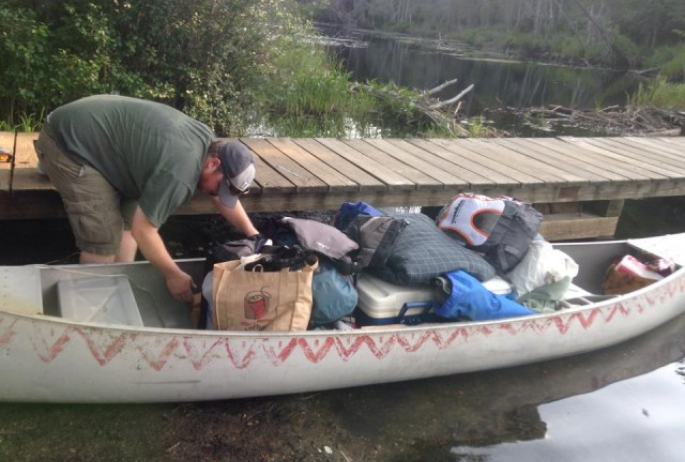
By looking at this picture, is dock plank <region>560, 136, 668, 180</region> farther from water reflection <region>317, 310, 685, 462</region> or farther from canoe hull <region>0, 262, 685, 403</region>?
canoe hull <region>0, 262, 685, 403</region>

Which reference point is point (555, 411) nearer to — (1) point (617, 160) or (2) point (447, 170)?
(2) point (447, 170)

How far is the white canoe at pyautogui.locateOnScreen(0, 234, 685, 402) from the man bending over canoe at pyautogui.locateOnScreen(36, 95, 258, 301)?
14.5 inches

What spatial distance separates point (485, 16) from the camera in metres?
48.1

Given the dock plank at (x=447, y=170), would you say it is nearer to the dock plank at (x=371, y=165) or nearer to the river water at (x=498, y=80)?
the dock plank at (x=371, y=165)

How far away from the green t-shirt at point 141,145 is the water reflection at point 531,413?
161 centimetres

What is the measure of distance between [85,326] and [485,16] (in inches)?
1943

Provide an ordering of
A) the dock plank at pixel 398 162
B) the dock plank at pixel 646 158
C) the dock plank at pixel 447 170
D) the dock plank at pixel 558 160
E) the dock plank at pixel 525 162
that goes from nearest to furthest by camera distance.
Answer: the dock plank at pixel 398 162 → the dock plank at pixel 447 170 → the dock plank at pixel 525 162 → the dock plank at pixel 558 160 → the dock plank at pixel 646 158

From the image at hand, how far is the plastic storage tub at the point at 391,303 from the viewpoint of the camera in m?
3.96

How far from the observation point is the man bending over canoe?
131 inches

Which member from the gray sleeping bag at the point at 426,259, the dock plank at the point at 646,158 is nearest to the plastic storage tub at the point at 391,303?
the gray sleeping bag at the point at 426,259

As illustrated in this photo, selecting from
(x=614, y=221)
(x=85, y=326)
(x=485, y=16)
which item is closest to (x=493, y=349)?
(x=85, y=326)

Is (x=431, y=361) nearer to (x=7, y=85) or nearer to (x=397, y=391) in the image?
(x=397, y=391)

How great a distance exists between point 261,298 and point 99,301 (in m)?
0.95

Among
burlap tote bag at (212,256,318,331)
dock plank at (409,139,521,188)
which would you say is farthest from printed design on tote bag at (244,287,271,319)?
dock plank at (409,139,521,188)
